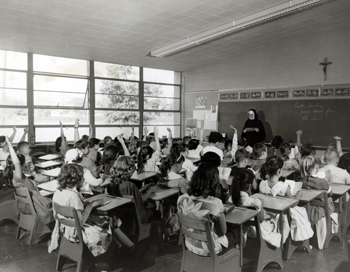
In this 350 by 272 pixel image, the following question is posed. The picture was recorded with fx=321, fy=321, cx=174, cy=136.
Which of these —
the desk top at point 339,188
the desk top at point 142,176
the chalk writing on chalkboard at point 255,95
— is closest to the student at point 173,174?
the desk top at point 142,176

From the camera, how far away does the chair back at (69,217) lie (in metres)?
2.51

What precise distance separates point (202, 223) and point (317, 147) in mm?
5581

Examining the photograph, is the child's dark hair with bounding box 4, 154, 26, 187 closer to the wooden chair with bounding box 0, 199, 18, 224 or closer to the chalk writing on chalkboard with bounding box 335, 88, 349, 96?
the wooden chair with bounding box 0, 199, 18, 224

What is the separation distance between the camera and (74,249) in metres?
2.73

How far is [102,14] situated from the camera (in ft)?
17.7

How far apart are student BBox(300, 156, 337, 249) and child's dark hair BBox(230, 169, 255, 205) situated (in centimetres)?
97

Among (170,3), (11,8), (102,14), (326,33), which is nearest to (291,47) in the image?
(326,33)

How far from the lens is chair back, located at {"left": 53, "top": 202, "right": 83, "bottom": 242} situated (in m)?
2.51

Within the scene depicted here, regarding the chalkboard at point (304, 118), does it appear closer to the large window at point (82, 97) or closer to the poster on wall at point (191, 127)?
the poster on wall at point (191, 127)

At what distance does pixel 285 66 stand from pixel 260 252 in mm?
5780

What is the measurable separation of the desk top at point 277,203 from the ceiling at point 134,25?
3.41 m

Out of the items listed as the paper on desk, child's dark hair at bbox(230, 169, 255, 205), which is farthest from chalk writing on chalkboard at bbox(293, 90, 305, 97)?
child's dark hair at bbox(230, 169, 255, 205)

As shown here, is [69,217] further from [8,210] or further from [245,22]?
[245,22]

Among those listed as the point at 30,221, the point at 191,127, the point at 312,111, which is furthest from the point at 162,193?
the point at 191,127
